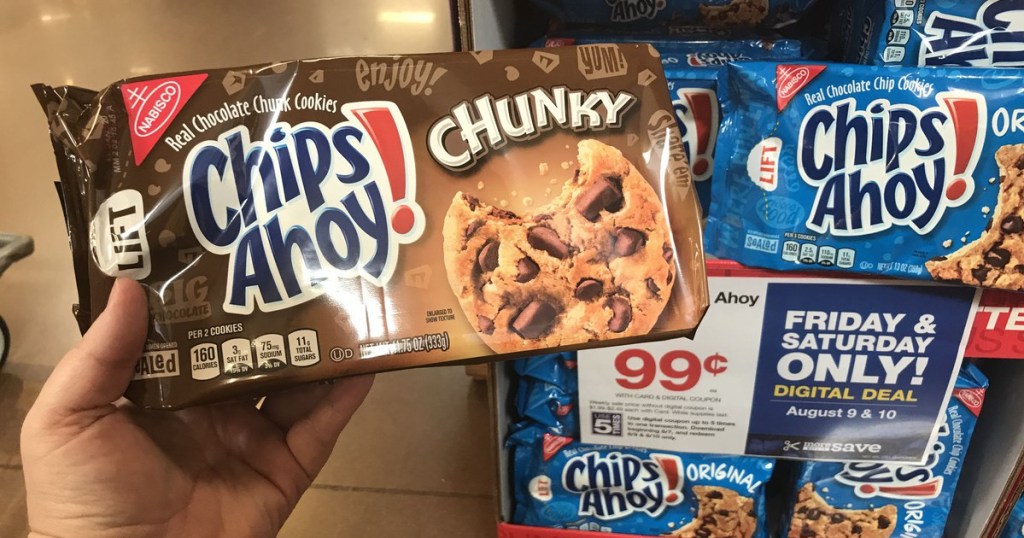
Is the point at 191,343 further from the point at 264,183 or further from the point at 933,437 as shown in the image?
the point at 933,437

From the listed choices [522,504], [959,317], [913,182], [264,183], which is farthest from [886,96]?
[522,504]

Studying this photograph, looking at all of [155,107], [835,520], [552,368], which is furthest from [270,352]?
[835,520]

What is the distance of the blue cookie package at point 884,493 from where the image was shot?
0.91 metres

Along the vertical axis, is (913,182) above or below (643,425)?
above

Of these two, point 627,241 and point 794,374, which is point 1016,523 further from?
point 627,241

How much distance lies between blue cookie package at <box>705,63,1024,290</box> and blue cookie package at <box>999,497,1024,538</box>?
44 centimetres

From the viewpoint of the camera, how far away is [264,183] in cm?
61

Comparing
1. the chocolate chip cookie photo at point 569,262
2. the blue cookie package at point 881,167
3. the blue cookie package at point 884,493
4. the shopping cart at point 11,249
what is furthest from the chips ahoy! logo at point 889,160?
the shopping cart at point 11,249

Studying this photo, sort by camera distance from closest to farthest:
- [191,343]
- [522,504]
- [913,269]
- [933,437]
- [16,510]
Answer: [191,343] → [913,269] → [933,437] → [522,504] → [16,510]

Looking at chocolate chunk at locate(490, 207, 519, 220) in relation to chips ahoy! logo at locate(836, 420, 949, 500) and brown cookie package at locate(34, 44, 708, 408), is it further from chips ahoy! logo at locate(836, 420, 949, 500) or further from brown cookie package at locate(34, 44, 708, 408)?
chips ahoy! logo at locate(836, 420, 949, 500)

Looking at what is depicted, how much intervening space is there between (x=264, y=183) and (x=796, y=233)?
51 cm

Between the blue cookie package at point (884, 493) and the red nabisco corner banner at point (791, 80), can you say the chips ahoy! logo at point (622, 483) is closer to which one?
the blue cookie package at point (884, 493)

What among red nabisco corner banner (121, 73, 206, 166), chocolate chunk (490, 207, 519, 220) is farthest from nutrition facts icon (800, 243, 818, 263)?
red nabisco corner banner (121, 73, 206, 166)

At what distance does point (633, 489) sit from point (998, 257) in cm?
52
